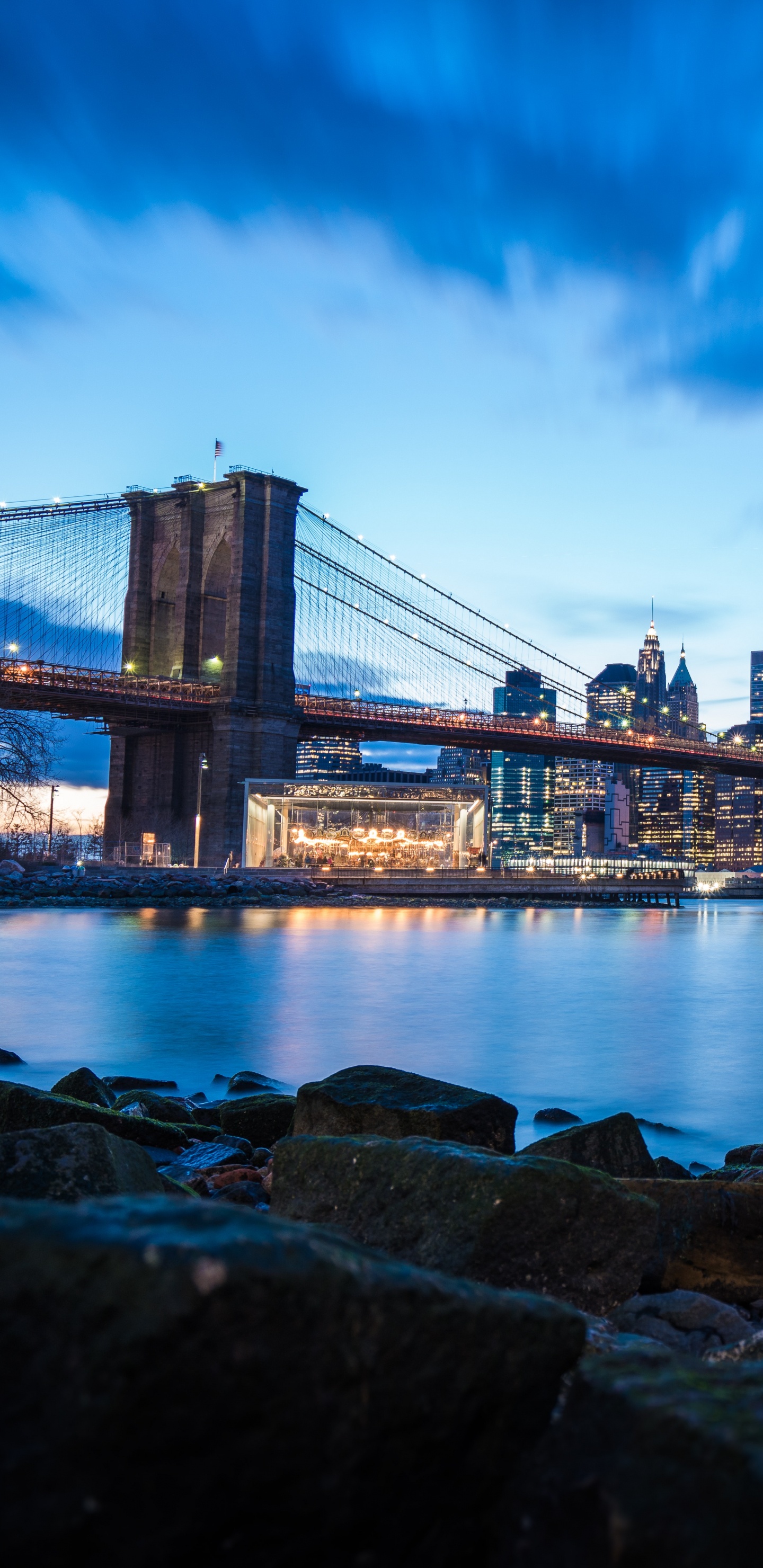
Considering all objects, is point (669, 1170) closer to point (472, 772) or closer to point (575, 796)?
point (472, 772)

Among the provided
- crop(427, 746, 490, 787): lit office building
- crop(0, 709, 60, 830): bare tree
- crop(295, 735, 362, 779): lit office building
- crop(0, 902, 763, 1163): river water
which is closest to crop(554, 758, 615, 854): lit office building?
crop(295, 735, 362, 779): lit office building

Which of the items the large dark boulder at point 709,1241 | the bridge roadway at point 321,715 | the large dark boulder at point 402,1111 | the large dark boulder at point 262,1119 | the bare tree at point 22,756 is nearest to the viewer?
the large dark boulder at point 709,1241

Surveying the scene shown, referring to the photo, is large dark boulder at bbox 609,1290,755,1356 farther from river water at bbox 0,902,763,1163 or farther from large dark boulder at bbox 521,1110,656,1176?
river water at bbox 0,902,763,1163

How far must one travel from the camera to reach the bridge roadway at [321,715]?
49062 millimetres

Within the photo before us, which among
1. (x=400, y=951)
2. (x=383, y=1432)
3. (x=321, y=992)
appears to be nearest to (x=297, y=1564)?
(x=383, y=1432)

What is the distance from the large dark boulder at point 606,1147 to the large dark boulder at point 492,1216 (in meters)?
2.66

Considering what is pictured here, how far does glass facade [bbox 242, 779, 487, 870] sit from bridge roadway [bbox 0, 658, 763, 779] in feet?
10.7

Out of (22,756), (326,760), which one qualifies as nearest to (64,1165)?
(22,756)

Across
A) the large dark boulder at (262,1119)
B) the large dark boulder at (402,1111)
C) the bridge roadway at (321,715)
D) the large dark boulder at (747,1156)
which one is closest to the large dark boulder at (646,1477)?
the large dark boulder at (402,1111)

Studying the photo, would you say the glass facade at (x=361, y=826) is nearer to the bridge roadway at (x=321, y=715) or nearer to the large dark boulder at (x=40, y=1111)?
the bridge roadway at (x=321, y=715)

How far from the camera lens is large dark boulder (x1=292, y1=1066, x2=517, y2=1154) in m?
6.29

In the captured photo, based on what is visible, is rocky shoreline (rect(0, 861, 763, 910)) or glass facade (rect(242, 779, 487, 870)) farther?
glass facade (rect(242, 779, 487, 870))

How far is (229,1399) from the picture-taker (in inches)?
64.6

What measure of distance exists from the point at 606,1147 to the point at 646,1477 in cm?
518
